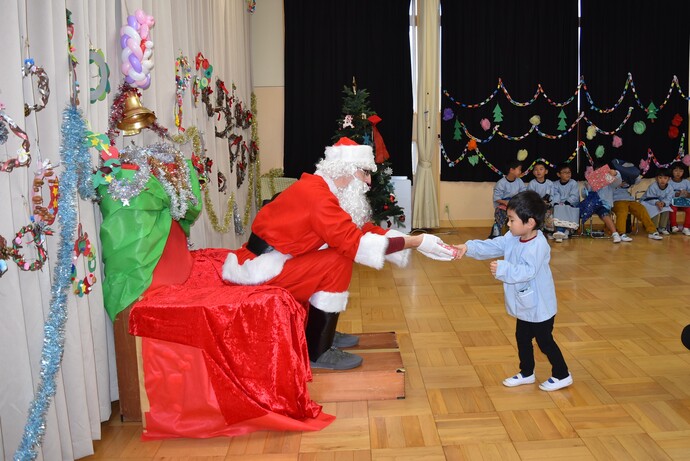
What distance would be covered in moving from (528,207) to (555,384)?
0.92 metres

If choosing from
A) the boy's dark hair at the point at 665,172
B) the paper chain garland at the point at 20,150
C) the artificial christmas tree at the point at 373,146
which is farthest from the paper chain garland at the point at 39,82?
the boy's dark hair at the point at 665,172

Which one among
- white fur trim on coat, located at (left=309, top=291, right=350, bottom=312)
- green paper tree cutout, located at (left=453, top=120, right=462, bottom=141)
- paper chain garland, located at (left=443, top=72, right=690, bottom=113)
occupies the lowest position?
white fur trim on coat, located at (left=309, top=291, right=350, bottom=312)

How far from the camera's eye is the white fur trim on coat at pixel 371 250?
329 cm

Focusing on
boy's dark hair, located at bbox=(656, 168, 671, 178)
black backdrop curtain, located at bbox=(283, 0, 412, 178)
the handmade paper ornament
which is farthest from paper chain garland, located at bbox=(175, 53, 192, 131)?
the handmade paper ornament

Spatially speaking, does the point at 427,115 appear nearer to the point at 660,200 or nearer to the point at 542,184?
the point at 542,184

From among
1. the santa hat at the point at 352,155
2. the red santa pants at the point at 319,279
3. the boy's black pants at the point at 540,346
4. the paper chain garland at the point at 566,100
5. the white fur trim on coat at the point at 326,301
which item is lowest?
the boy's black pants at the point at 540,346

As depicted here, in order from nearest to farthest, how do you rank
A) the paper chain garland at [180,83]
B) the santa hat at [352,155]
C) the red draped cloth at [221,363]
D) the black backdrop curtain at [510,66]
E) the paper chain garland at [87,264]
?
the paper chain garland at [87,264] → the red draped cloth at [221,363] → the santa hat at [352,155] → the paper chain garland at [180,83] → the black backdrop curtain at [510,66]

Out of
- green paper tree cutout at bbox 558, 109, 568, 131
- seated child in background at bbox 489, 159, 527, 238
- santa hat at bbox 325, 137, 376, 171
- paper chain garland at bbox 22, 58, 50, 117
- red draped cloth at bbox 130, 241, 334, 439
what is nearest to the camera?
paper chain garland at bbox 22, 58, 50, 117

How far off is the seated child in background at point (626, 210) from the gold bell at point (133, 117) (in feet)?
21.7

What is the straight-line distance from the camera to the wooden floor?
2.82 meters

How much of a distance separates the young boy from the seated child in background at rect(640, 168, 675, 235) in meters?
5.78

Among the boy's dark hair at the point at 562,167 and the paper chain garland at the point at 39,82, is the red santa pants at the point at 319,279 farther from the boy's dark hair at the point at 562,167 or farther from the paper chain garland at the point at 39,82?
the boy's dark hair at the point at 562,167

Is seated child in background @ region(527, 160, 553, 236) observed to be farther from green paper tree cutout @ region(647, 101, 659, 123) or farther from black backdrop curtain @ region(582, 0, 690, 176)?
green paper tree cutout @ region(647, 101, 659, 123)

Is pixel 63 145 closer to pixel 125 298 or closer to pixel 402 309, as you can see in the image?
pixel 125 298
